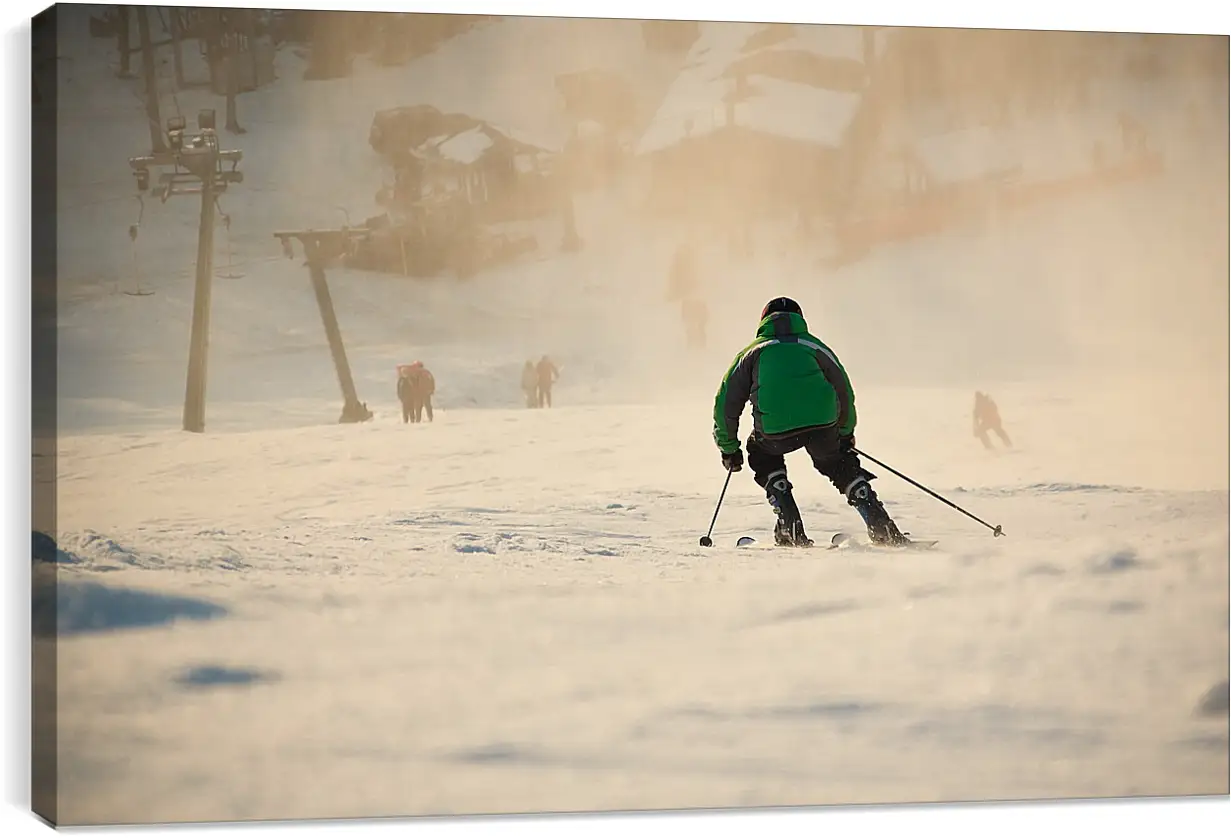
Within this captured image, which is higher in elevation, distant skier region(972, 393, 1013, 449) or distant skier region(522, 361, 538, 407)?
distant skier region(522, 361, 538, 407)

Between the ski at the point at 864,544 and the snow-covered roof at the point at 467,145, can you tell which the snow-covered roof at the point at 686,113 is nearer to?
the snow-covered roof at the point at 467,145

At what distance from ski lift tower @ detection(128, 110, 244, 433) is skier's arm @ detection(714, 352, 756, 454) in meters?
1.19

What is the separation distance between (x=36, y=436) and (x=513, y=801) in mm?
1357

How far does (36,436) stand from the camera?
3.01 m

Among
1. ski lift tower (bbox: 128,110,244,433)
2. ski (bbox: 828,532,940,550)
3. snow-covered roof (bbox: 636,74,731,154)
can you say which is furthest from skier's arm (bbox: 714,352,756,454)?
ski lift tower (bbox: 128,110,244,433)

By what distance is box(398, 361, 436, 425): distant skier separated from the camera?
123 inches

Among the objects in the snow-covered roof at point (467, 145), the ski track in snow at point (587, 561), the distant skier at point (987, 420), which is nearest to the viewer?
the ski track in snow at point (587, 561)

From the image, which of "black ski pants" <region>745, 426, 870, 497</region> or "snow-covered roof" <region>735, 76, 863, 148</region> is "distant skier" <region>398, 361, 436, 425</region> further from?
"snow-covered roof" <region>735, 76, 863, 148</region>

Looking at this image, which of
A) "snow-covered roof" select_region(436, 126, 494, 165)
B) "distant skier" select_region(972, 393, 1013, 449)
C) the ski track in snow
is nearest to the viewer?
the ski track in snow

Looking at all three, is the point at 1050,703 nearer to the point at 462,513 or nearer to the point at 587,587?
the point at 587,587

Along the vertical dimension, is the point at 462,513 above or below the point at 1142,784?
above

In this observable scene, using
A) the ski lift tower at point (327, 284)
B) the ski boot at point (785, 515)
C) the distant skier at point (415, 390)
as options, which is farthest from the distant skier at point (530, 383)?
the ski boot at point (785, 515)

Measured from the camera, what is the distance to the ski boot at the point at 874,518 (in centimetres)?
320

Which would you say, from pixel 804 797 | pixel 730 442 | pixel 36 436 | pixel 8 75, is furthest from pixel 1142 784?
pixel 8 75
